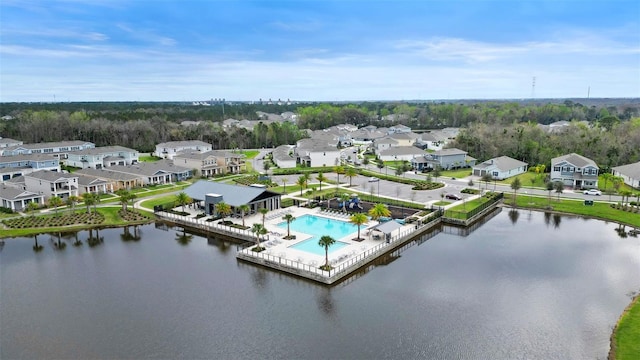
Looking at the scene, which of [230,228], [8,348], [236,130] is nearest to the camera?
[8,348]

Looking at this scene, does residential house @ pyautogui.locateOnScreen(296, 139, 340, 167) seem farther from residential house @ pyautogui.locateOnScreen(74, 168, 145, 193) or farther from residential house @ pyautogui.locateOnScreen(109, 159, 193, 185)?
residential house @ pyautogui.locateOnScreen(74, 168, 145, 193)

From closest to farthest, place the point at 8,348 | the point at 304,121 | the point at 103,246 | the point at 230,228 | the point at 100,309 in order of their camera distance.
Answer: the point at 8,348 → the point at 100,309 → the point at 103,246 → the point at 230,228 → the point at 304,121

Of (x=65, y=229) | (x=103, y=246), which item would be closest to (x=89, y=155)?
(x=65, y=229)

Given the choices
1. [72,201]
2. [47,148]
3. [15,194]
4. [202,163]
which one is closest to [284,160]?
[202,163]

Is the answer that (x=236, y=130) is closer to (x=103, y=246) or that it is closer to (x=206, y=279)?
(x=103, y=246)

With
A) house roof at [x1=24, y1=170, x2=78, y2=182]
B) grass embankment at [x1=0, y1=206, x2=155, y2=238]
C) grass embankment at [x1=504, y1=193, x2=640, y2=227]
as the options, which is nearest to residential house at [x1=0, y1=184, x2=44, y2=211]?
house roof at [x1=24, y1=170, x2=78, y2=182]

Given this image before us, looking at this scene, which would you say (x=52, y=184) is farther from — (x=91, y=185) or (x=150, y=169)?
(x=150, y=169)

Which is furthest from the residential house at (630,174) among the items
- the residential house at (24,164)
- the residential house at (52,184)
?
the residential house at (24,164)
